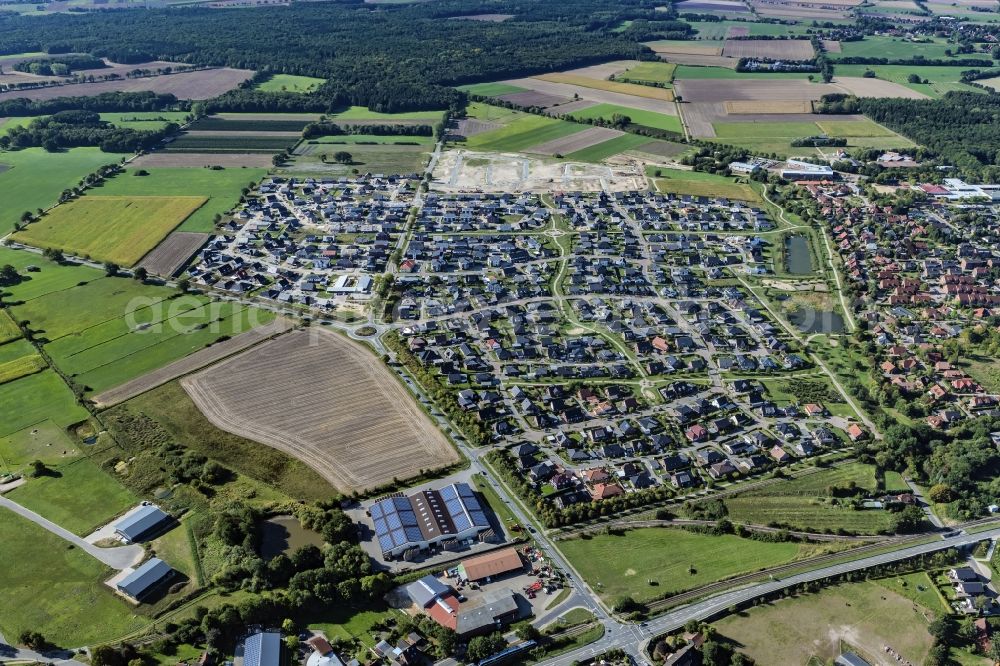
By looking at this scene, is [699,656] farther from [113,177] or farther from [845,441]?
[113,177]

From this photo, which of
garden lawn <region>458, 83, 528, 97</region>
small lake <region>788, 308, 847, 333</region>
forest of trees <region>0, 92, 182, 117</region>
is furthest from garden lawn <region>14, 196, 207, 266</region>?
small lake <region>788, 308, 847, 333</region>

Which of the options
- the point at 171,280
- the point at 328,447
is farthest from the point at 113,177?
the point at 328,447

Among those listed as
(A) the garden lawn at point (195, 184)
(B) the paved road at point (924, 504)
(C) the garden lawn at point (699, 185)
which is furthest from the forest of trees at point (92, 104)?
(B) the paved road at point (924, 504)

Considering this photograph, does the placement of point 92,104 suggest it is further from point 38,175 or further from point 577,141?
point 577,141

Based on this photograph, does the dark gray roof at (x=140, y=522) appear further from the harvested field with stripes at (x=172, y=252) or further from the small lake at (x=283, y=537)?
the harvested field with stripes at (x=172, y=252)

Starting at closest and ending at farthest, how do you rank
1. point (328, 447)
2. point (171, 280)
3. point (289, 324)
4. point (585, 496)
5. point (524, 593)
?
point (524, 593), point (585, 496), point (328, 447), point (289, 324), point (171, 280)

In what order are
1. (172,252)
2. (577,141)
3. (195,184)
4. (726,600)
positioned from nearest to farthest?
1. (726,600)
2. (172,252)
3. (195,184)
4. (577,141)

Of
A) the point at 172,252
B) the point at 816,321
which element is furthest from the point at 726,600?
the point at 172,252
